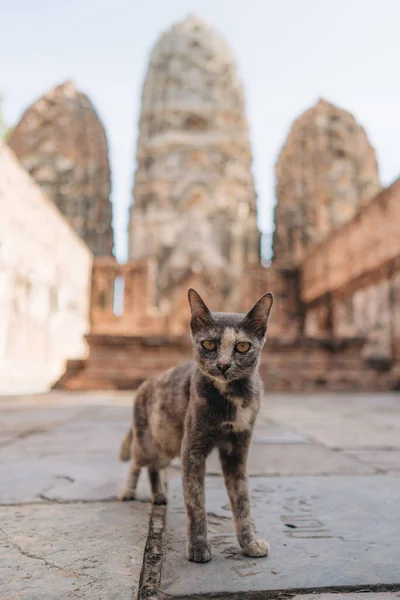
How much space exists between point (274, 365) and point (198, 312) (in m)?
7.28

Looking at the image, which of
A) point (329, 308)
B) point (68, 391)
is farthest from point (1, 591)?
point (329, 308)

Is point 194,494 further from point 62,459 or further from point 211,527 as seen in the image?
point 62,459

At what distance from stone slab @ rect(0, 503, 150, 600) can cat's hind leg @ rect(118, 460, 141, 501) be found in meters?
0.10

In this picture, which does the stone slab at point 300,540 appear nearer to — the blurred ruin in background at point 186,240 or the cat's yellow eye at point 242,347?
the cat's yellow eye at point 242,347

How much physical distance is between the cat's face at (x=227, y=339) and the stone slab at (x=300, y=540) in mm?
509

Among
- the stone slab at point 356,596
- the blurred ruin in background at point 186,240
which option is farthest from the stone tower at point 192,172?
the stone slab at point 356,596

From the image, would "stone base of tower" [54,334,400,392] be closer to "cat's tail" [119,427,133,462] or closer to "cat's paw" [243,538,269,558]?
"cat's tail" [119,427,133,462]

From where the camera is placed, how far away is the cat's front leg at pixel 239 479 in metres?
1.38

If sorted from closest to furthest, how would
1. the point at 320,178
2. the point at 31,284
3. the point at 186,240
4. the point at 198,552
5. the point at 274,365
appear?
1. the point at 198,552
2. the point at 274,365
3. the point at 31,284
4. the point at 186,240
5. the point at 320,178

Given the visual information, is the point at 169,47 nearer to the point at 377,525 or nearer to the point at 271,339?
the point at 271,339

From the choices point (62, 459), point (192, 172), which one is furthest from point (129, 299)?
point (62, 459)

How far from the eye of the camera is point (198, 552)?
1.25 metres

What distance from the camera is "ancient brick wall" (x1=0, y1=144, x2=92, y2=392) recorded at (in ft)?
26.5

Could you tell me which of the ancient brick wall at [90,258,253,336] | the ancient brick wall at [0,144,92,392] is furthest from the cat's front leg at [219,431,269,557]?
the ancient brick wall at [90,258,253,336]
